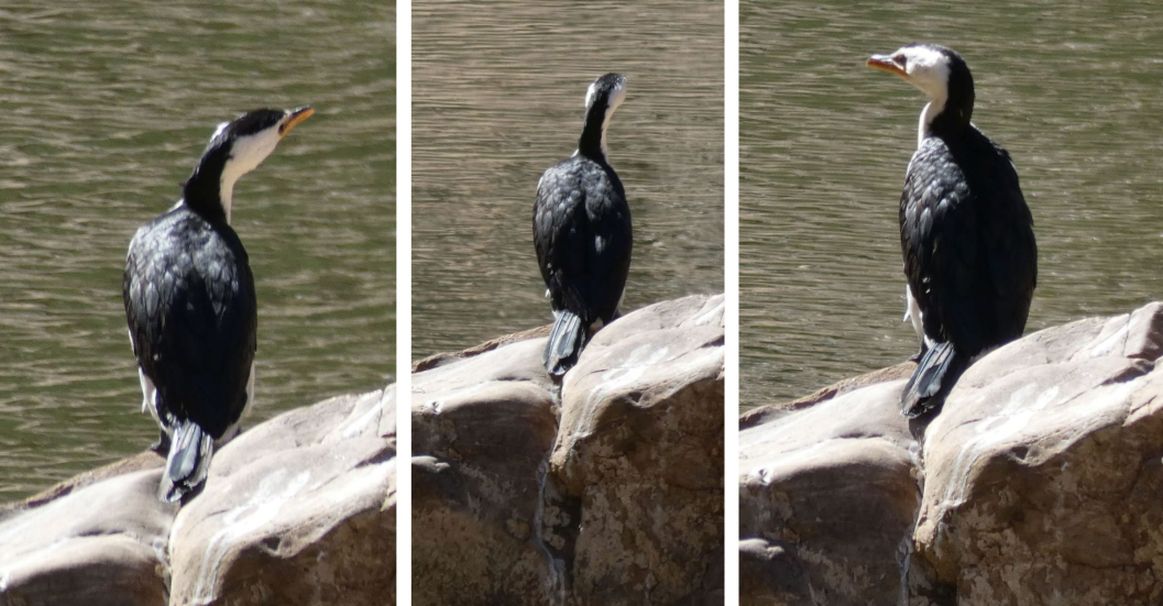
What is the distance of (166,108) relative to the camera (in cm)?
333

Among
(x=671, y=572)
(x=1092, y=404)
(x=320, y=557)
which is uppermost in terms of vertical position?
(x=1092, y=404)

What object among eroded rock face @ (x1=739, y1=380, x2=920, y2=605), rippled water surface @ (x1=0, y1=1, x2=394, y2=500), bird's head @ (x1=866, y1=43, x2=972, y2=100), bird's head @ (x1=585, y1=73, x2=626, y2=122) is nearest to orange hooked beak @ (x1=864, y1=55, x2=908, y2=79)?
Answer: bird's head @ (x1=866, y1=43, x2=972, y2=100)

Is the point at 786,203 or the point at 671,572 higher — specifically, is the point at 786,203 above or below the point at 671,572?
above

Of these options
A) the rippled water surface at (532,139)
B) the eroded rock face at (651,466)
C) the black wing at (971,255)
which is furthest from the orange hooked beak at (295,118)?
the black wing at (971,255)

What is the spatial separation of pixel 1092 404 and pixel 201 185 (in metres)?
1.75

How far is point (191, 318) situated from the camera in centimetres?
317

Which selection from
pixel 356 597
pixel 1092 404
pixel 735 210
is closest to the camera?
pixel 1092 404

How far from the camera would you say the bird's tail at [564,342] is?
326 centimetres

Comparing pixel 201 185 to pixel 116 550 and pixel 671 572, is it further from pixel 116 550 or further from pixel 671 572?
pixel 671 572

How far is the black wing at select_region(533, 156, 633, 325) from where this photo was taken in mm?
3229

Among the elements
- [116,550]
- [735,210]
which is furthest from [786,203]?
[116,550]

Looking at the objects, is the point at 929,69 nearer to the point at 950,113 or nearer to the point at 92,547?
the point at 950,113

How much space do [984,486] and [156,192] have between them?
5.62ft

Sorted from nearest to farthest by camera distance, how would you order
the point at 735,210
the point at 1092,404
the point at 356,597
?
the point at 1092,404 < the point at 356,597 < the point at 735,210
